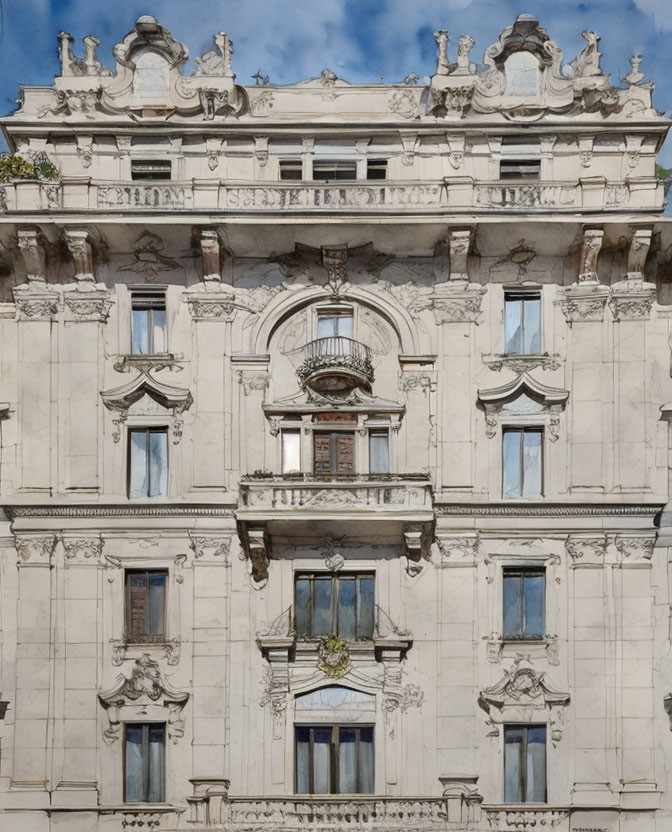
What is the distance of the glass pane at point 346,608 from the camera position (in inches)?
1219

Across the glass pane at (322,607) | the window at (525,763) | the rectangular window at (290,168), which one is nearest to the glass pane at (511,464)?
the glass pane at (322,607)

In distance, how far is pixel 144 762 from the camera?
99.8ft

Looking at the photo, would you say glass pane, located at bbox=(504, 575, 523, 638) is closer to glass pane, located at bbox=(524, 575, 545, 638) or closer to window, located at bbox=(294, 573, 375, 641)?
glass pane, located at bbox=(524, 575, 545, 638)

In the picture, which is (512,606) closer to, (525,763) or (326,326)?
(525,763)

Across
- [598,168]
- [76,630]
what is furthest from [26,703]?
[598,168]

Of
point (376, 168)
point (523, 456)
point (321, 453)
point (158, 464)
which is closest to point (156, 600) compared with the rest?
point (158, 464)

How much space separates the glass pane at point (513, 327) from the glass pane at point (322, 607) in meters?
7.73

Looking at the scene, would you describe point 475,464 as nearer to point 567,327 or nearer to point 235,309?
point 567,327

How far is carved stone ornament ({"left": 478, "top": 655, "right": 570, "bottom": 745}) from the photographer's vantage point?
30281mm

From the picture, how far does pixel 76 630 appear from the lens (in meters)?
30.8

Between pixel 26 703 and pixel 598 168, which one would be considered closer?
pixel 26 703

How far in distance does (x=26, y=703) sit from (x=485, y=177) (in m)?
18.1

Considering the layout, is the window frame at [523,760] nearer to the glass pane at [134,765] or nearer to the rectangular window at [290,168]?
the glass pane at [134,765]

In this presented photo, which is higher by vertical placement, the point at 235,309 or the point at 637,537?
the point at 235,309
